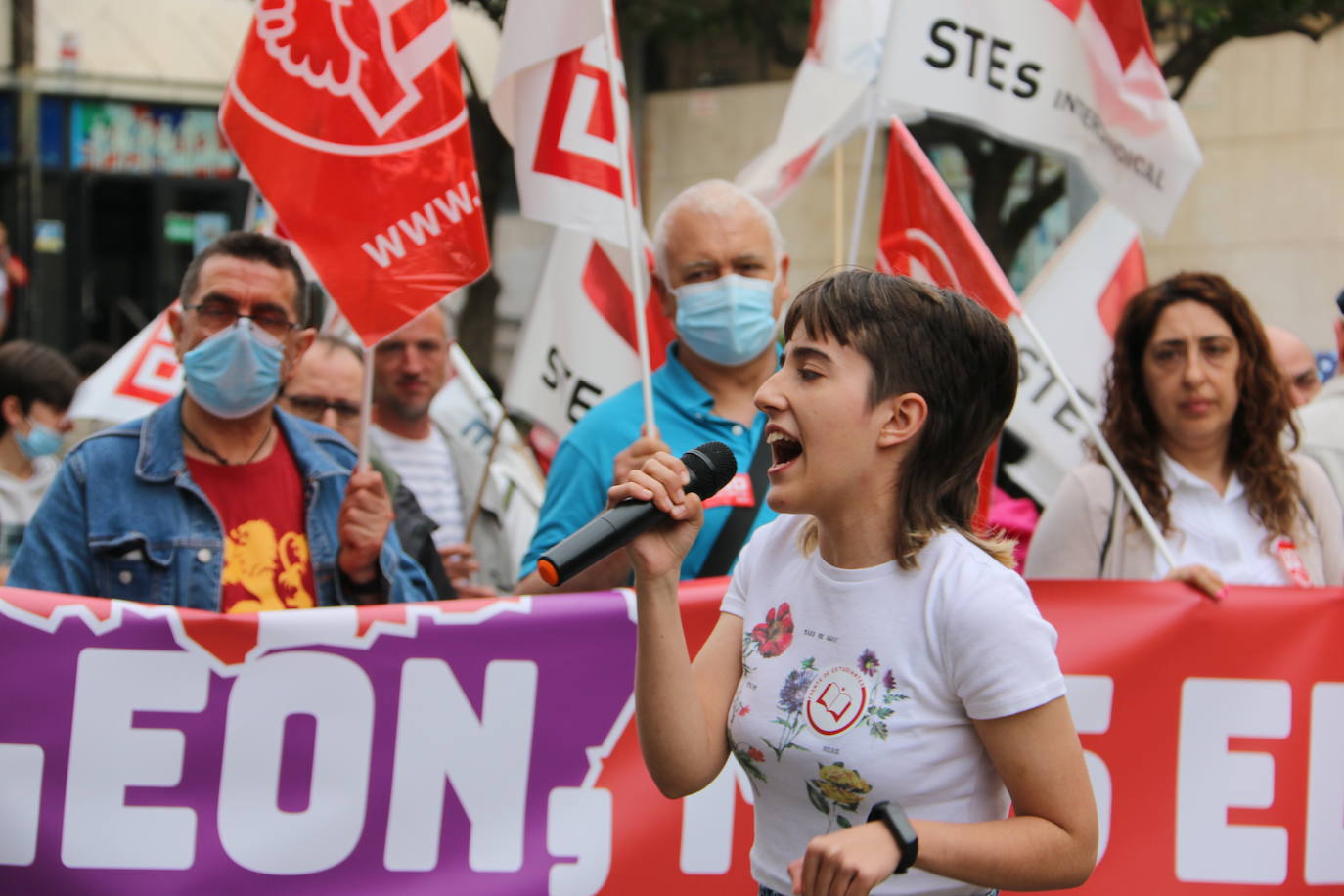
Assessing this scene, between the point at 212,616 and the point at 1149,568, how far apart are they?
6.97 ft

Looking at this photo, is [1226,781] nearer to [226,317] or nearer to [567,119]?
[567,119]

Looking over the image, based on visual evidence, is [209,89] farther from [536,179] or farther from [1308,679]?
[1308,679]

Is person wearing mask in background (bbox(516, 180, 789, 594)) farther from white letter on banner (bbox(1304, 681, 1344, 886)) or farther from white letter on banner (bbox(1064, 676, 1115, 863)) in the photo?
white letter on banner (bbox(1304, 681, 1344, 886))

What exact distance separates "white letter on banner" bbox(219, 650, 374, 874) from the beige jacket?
1.64 meters

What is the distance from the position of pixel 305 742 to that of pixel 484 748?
37cm

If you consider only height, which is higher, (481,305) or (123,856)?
(123,856)

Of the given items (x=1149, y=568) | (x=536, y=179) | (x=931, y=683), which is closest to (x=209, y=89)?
(x=536, y=179)

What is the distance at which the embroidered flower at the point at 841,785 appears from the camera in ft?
6.29

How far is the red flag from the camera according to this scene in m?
3.54

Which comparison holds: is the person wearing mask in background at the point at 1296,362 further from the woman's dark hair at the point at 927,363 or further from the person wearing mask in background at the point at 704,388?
the woman's dark hair at the point at 927,363

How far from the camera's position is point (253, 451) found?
11.1ft

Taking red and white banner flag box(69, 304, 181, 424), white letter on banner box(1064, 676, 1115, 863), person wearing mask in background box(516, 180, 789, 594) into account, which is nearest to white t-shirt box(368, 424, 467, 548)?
red and white banner flag box(69, 304, 181, 424)

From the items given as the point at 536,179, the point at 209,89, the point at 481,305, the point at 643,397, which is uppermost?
the point at 536,179

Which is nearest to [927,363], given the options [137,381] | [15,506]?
[137,381]
